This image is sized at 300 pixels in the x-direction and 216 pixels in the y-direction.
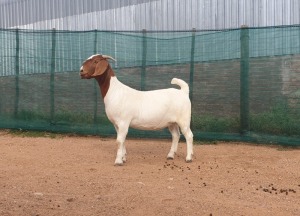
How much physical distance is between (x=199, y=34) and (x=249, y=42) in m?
1.05

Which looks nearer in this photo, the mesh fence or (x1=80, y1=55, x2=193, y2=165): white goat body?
(x1=80, y1=55, x2=193, y2=165): white goat body

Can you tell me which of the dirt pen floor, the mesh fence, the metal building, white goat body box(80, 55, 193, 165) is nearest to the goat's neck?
white goat body box(80, 55, 193, 165)

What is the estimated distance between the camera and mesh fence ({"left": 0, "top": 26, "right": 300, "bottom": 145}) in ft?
28.9

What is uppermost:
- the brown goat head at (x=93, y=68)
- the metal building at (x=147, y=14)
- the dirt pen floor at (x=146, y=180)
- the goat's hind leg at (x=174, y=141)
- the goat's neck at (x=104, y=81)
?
the metal building at (x=147, y=14)

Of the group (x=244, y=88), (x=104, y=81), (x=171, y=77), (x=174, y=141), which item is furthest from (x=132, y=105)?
(x=244, y=88)

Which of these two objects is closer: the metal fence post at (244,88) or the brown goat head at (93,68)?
the brown goat head at (93,68)

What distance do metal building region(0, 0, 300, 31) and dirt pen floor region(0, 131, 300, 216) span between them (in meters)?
3.85

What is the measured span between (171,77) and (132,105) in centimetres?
277

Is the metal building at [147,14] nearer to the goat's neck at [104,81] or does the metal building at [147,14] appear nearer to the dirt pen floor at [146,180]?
the dirt pen floor at [146,180]

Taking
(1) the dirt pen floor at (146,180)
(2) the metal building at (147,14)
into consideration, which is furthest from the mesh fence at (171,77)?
(2) the metal building at (147,14)

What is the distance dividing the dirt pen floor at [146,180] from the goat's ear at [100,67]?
4.52ft

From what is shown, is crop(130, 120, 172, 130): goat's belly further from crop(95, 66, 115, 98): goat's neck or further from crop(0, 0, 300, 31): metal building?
crop(0, 0, 300, 31): metal building

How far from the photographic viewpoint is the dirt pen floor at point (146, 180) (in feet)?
15.3

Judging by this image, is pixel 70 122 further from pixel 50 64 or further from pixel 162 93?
pixel 162 93
